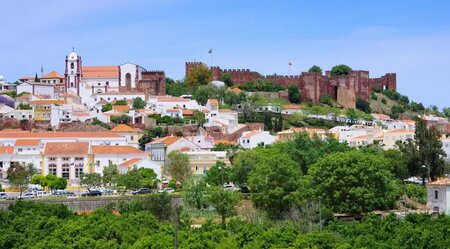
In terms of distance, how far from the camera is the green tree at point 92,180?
5341 centimetres

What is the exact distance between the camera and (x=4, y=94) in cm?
8544

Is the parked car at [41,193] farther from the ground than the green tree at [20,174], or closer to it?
closer to it

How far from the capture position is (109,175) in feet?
178

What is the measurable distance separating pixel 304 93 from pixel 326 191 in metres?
54.3

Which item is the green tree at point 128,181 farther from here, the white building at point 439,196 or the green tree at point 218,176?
the white building at point 439,196

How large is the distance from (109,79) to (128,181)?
136 feet

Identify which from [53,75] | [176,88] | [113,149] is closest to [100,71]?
[53,75]

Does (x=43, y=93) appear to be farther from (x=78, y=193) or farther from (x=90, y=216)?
(x=90, y=216)

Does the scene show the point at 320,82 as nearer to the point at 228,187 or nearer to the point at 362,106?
the point at 362,106

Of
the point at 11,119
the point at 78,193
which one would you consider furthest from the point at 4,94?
the point at 78,193

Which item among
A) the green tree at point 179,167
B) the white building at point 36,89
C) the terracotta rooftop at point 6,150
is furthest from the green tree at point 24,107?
the green tree at point 179,167

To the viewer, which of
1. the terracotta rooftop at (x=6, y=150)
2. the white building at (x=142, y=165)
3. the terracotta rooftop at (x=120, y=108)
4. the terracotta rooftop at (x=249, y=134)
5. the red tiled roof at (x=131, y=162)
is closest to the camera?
the white building at (x=142, y=165)

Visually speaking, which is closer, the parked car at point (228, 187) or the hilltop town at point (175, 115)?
the parked car at point (228, 187)

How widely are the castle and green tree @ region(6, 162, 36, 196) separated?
42397mm
